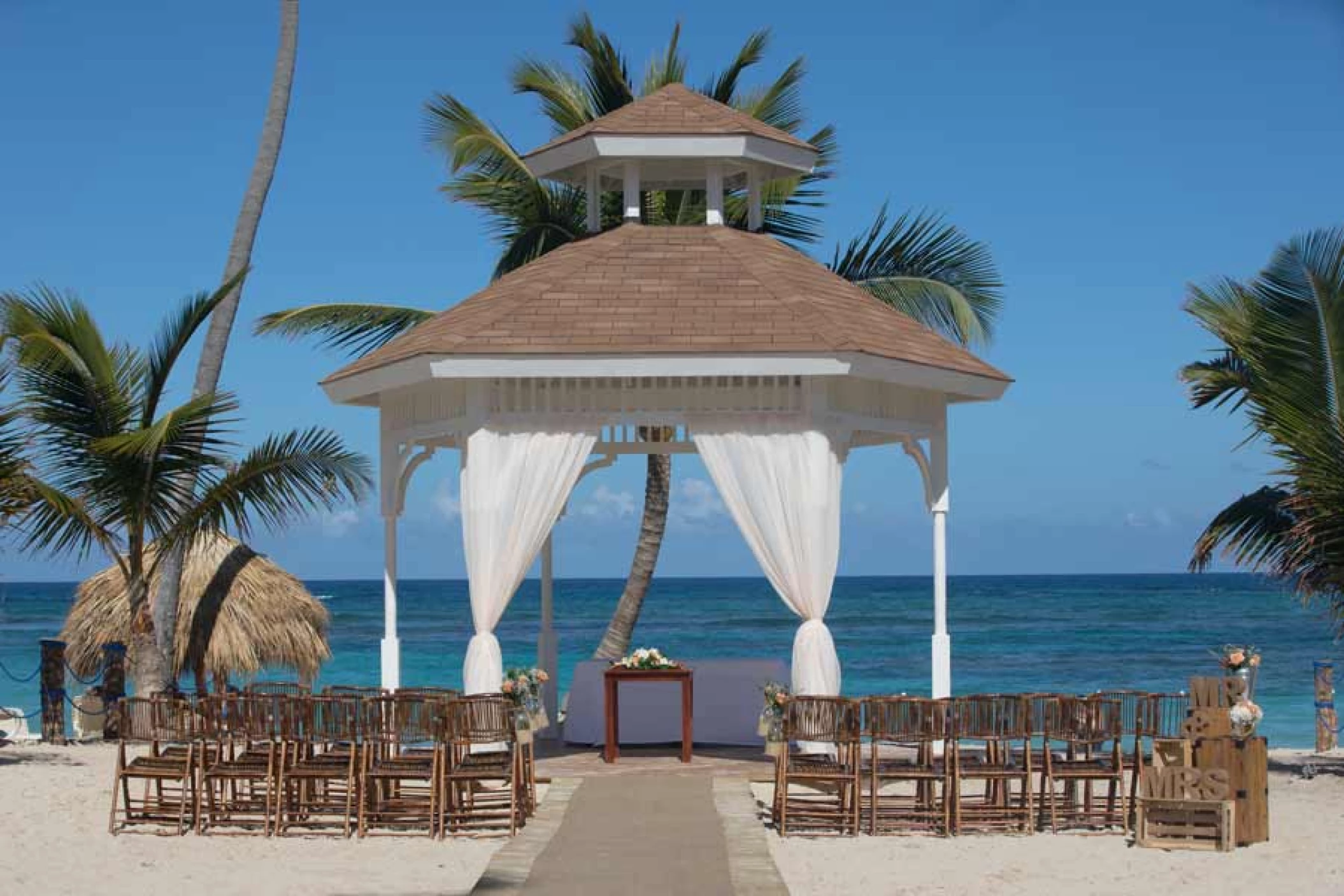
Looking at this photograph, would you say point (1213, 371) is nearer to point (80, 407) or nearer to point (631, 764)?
point (631, 764)

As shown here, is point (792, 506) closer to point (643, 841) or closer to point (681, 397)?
point (681, 397)

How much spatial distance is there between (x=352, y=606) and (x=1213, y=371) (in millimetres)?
64081

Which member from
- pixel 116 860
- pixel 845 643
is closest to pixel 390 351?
pixel 116 860

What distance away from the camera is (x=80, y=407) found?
1780cm

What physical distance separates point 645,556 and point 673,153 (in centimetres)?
835

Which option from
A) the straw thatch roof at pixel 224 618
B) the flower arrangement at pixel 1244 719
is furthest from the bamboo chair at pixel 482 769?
the straw thatch roof at pixel 224 618

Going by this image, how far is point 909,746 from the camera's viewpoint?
1289cm

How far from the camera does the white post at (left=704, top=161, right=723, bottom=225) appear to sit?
17.4 meters

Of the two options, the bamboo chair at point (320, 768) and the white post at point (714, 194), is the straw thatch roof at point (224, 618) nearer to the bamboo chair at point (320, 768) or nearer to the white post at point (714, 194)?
the white post at point (714, 194)

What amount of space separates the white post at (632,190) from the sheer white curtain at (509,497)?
3.26 meters

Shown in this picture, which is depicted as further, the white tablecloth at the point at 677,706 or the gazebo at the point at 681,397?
the white tablecloth at the point at 677,706

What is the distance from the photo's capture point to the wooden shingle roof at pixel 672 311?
14.7 metres

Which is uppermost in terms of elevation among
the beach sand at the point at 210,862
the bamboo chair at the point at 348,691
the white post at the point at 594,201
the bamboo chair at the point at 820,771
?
the white post at the point at 594,201

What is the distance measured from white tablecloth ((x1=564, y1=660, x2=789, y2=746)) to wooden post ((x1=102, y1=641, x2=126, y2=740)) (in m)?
5.47
